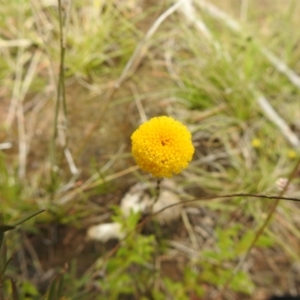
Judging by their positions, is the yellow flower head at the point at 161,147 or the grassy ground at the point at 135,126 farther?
the grassy ground at the point at 135,126

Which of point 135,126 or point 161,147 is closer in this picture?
point 161,147

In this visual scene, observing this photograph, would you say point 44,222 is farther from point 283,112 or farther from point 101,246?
point 283,112

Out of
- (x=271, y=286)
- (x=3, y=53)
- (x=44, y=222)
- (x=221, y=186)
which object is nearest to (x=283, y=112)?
(x=221, y=186)

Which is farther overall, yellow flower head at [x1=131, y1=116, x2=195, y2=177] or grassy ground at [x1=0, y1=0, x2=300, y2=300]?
grassy ground at [x1=0, y1=0, x2=300, y2=300]
